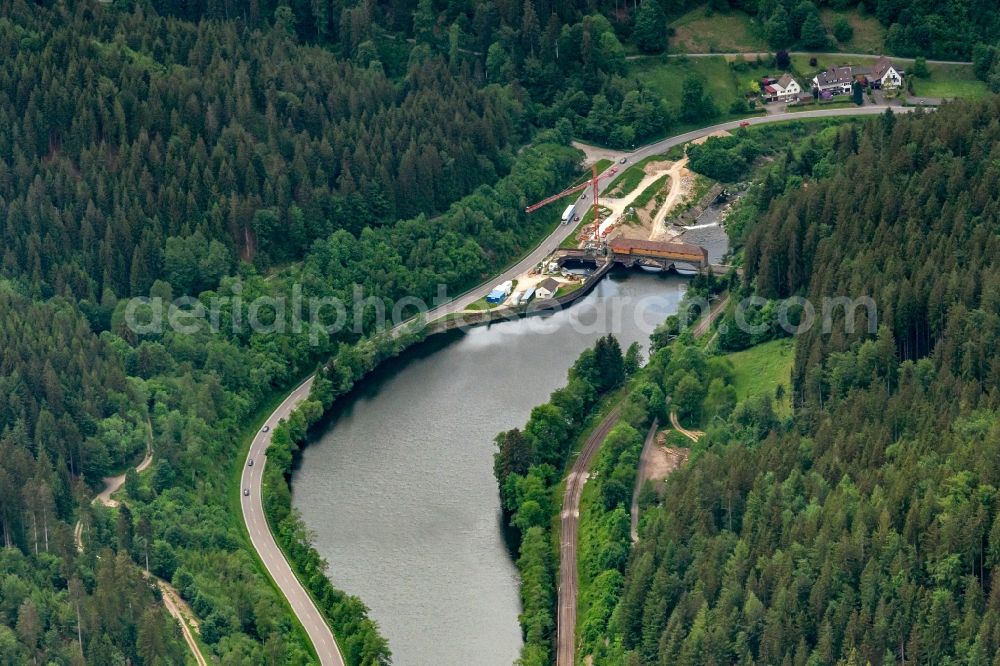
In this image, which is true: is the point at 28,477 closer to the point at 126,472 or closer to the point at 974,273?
the point at 126,472

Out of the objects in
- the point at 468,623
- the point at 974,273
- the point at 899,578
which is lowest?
the point at 468,623

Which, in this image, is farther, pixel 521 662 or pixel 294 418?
pixel 294 418

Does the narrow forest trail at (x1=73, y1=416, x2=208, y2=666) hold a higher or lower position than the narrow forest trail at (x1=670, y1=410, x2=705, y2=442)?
lower

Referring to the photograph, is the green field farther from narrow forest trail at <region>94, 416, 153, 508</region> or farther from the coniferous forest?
narrow forest trail at <region>94, 416, 153, 508</region>

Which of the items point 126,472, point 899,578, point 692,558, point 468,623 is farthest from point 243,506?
point 899,578

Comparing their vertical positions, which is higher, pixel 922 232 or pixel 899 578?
pixel 922 232

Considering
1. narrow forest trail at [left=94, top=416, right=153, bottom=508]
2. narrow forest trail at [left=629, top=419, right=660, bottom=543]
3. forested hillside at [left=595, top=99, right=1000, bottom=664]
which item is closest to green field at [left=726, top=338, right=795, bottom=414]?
forested hillside at [left=595, top=99, right=1000, bottom=664]
